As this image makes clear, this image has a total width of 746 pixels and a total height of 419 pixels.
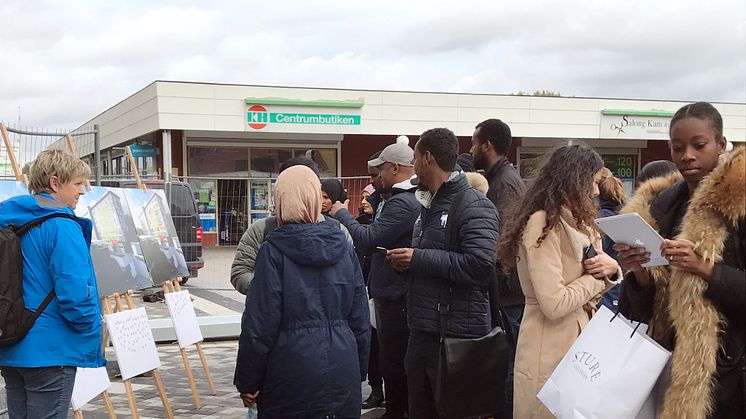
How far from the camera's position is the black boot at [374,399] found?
5906 millimetres

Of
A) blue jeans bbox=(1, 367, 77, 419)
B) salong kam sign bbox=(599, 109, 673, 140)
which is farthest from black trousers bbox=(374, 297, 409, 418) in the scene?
salong kam sign bbox=(599, 109, 673, 140)

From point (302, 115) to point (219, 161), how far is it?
3.46m

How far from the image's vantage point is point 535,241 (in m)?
3.27

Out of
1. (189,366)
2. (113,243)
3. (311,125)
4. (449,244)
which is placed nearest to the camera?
(449,244)

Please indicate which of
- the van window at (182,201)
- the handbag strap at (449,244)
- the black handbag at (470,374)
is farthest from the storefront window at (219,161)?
the black handbag at (470,374)

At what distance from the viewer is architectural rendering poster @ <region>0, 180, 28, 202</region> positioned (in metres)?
4.67

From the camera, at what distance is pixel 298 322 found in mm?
3125

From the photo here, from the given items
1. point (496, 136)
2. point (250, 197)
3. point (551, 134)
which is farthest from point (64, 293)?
point (551, 134)

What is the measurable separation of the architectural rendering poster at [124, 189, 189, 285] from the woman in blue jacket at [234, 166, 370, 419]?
3.21 m

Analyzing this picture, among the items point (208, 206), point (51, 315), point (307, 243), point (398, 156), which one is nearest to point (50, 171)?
point (51, 315)

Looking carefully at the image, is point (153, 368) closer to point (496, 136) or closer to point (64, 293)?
point (64, 293)

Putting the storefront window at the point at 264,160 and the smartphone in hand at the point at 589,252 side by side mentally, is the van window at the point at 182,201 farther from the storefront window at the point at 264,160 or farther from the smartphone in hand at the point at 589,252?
the storefront window at the point at 264,160

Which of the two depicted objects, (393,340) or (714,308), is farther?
(393,340)

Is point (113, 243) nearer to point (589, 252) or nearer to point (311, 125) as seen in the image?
point (589, 252)
